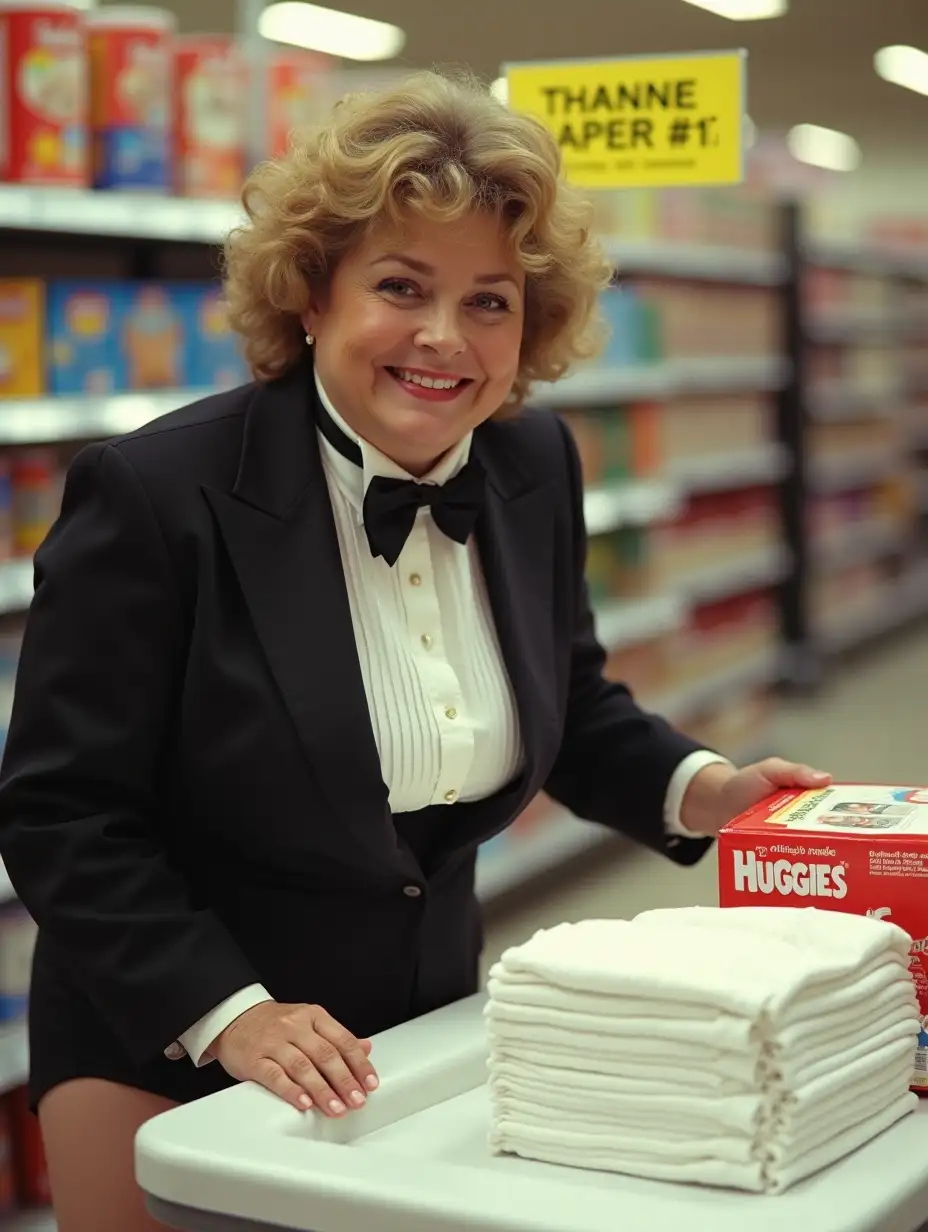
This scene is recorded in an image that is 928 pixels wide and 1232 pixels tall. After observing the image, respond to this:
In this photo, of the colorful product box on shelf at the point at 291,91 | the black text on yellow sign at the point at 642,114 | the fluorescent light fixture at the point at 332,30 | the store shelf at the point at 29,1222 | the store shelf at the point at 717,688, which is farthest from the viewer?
the store shelf at the point at 717,688

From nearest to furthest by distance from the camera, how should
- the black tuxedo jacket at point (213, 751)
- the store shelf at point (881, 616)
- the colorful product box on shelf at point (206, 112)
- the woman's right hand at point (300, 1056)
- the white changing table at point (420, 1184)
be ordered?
1. the white changing table at point (420, 1184)
2. the woman's right hand at point (300, 1056)
3. the black tuxedo jacket at point (213, 751)
4. the colorful product box on shelf at point (206, 112)
5. the store shelf at point (881, 616)

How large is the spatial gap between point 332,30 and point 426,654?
1055mm

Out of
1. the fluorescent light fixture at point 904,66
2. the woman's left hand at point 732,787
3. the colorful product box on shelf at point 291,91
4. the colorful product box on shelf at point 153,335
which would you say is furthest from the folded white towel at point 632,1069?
the colorful product box on shelf at point 291,91

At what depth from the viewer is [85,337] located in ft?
10.5

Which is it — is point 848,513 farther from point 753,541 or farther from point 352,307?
point 352,307

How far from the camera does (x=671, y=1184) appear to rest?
132 centimetres

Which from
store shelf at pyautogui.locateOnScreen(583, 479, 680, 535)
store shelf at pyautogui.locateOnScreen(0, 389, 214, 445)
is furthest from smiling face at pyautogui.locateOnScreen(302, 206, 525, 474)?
store shelf at pyautogui.locateOnScreen(583, 479, 680, 535)

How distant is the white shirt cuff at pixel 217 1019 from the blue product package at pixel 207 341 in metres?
2.01

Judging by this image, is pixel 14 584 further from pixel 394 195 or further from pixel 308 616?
pixel 394 195

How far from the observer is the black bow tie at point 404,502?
1774 mm

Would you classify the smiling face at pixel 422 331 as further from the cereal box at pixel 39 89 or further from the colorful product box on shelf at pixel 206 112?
the colorful product box on shelf at pixel 206 112

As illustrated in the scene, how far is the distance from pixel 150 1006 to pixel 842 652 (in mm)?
6240

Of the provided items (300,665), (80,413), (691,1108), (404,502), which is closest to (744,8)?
(404,502)

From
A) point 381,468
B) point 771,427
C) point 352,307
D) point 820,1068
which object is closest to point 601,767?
point 381,468
